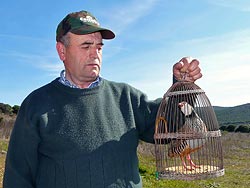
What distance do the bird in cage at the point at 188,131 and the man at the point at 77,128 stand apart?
0.32m

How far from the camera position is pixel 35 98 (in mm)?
2904

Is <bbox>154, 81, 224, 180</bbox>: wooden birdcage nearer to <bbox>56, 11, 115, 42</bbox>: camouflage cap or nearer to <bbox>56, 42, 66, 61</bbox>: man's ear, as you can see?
<bbox>56, 11, 115, 42</bbox>: camouflage cap

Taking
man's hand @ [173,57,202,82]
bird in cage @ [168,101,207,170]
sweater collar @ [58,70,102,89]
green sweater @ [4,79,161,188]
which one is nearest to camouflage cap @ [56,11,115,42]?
sweater collar @ [58,70,102,89]

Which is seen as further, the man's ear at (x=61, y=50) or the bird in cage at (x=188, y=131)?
the bird in cage at (x=188, y=131)

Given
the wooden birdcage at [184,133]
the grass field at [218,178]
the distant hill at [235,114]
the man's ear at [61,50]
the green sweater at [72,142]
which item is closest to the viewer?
the green sweater at [72,142]

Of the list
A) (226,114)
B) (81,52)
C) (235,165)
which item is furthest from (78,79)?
(226,114)

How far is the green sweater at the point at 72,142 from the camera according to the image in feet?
9.11

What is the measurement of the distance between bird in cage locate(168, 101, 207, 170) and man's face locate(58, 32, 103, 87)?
78 centimetres

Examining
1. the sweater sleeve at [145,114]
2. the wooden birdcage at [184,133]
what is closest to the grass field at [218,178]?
the wooden birdcage at [184,133]

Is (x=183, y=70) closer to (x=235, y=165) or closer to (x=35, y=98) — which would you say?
(x=35, y=98)

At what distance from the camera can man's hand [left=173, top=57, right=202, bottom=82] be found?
9.67 feet

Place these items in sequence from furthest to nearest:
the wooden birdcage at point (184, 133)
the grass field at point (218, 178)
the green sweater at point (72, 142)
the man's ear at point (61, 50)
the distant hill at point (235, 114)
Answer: the distant hill at point (235, 114) < the grass field at point (218, 178) < the wooden birdcage at point (184, 133) < the man's ear at point (61, 50) < the green sweater at point (72, 142)

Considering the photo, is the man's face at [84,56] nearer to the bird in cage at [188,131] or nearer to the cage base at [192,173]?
the bird in cage at [188,131]

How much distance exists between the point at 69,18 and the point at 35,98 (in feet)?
2.11
